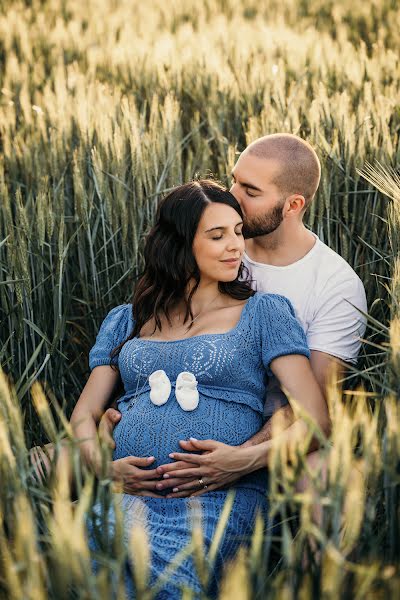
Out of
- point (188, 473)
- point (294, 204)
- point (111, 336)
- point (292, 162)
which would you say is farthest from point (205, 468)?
point (292, 162)

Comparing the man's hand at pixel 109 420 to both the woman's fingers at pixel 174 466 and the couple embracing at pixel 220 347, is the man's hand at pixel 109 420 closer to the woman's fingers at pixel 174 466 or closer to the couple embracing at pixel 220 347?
the couple embracing at pixel 220 347

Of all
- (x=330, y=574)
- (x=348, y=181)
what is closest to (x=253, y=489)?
(x=330, y=574)

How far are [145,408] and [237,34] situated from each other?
4.57 metres

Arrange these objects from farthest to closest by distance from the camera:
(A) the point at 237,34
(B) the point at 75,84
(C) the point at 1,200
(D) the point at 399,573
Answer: (A) the point at 237,34, (B) the point at 75,84, (C) the point at 1,200, (D) the point at 399,573

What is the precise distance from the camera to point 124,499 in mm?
2303

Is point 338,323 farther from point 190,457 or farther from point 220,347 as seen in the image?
point 190,457

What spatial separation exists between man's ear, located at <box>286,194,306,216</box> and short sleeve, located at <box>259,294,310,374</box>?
0.44 m

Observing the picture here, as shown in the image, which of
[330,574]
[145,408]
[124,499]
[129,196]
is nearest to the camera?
[330,574]

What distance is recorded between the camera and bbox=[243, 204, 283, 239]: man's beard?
9.48ft

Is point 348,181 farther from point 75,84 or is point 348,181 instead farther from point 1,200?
point 75,84

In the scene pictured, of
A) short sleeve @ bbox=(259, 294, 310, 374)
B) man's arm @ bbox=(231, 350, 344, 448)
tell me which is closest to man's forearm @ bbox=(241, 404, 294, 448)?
man's arm @ bbox=(231, 350, 344, 448)

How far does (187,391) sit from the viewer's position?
94.9 inches

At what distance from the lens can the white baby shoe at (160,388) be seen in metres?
2.43

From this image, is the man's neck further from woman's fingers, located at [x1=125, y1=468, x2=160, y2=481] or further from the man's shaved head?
woman's fingers, located at [x1=125, y1=468, x2=160, y2=481]
